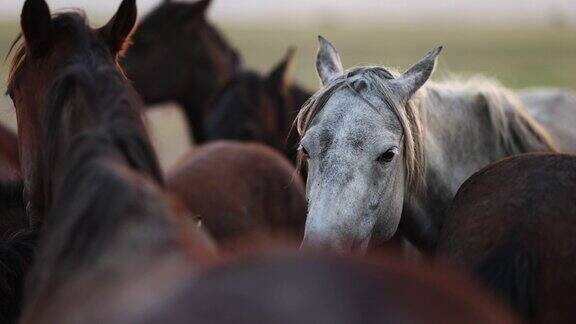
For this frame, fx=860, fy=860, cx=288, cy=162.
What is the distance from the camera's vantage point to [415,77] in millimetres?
3770

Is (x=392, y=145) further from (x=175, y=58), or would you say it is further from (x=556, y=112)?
(x=175, y=58)

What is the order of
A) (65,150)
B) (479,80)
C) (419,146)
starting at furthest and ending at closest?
(479,80)
(419,146)
(65,150)

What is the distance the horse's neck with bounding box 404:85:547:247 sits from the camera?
156 inches

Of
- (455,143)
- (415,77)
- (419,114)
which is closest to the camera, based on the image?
(415,77)

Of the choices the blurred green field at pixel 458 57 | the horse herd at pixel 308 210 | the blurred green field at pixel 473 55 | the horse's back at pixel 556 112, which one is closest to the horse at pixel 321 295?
the horse herd at pixel 308 210

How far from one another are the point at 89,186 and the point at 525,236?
1328 mm

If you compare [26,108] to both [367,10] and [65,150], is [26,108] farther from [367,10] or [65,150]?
[367,10]

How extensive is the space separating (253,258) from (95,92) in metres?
0.90

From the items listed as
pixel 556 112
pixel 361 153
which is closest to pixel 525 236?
pixel 361 153

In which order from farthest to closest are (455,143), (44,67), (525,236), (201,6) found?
(201,6) → (455,143) → (44,67) → (525,236)

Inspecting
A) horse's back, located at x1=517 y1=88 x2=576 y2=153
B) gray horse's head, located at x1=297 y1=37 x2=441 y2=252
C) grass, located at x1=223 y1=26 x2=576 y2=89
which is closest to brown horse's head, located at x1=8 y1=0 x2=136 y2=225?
gray horse's head, located at x1=297 y1=37 x2=441 y2=252

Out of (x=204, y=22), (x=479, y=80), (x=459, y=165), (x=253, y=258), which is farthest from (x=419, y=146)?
(x=204, y=22)

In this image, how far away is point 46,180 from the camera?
2734 mm

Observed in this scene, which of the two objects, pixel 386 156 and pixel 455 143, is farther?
pixel 455 143
